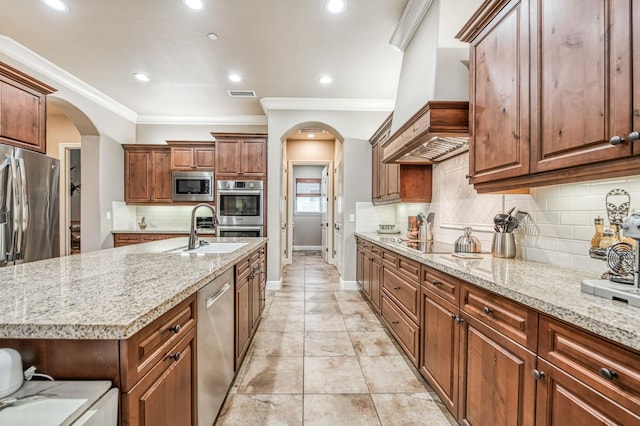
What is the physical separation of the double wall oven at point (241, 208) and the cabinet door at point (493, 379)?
3456 millimetres

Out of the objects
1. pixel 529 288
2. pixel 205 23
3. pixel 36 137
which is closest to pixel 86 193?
pixel 36 137

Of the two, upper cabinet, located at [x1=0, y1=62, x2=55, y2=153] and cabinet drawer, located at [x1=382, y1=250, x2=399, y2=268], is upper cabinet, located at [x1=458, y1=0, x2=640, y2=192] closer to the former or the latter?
cabinet drawer, located at [x1=382, y1=250, x2=399, y2=268]

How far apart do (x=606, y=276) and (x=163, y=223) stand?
582 cm

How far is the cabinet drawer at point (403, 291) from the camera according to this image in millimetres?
Answer: 2062

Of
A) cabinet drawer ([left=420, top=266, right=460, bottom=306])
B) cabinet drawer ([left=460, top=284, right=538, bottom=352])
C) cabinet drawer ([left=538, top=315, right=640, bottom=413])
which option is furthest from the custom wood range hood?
cabinet drawer ([left=538, top=315, right=640, bottom=413])

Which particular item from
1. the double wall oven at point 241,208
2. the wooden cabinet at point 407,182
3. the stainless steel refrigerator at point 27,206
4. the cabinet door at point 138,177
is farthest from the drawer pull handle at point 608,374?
the cabinet door at point 138,177

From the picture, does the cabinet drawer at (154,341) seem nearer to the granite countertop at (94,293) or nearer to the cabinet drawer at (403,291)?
the granite countertop at (94,293)

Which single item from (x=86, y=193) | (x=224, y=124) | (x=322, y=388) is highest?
(x=224, y=124)

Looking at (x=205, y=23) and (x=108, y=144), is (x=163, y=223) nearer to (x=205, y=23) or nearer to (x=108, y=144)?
(x=108, y=144)

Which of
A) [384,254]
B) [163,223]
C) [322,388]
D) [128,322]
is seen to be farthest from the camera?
[163,223]

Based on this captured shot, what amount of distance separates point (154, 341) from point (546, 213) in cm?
213

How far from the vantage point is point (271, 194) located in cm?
438

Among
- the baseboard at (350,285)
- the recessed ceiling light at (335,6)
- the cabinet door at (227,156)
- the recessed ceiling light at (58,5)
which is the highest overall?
the recessed ceiling light at (58,5)

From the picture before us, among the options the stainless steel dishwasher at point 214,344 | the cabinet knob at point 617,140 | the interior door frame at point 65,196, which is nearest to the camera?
the cabinet knob at point 617,140
